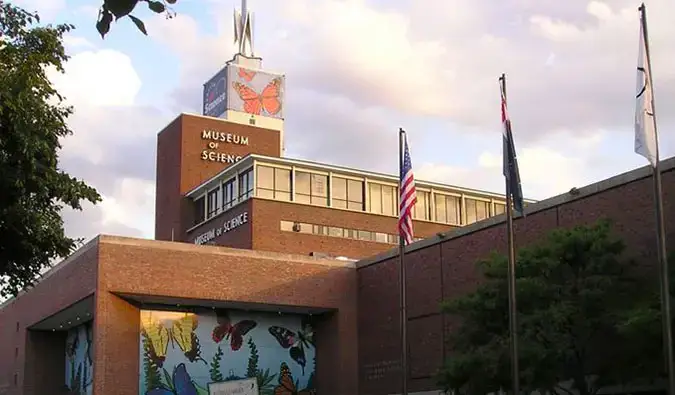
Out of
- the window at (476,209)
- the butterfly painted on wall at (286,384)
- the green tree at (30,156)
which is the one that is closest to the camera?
the green tree at (30,156)

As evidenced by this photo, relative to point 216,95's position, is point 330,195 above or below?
below

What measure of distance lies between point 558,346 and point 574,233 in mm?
3209

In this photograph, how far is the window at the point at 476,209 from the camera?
2977 inches

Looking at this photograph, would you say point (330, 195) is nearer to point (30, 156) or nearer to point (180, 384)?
point (180, 384)

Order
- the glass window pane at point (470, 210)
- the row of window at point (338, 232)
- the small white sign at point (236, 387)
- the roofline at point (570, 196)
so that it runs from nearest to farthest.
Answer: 1. the roofline at point (570, 196)
2. the small white sign at point (236, 387)
3. the row of window at point (338, 232)
4. the glass window pane at point (470, 210)

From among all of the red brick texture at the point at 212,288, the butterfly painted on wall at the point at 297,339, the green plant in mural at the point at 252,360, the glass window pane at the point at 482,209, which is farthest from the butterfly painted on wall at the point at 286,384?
the glass window pane at the point at 482,209

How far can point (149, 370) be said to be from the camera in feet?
139

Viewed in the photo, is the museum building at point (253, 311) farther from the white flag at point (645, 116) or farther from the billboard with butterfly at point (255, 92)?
the billboard with butterfly at point (255, 92)

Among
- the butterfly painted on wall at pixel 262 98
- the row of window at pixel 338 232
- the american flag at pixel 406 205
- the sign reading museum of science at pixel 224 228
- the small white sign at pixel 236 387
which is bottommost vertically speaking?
the small white sign at pixel 236 387

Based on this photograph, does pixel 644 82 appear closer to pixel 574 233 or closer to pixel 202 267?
pixel 574 233

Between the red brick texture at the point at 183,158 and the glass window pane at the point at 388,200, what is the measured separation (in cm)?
1413

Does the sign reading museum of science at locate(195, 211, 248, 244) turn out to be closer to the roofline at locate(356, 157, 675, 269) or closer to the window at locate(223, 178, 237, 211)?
the window at locate(223, 178, 237, 211)

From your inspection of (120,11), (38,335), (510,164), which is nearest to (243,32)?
(38,335)

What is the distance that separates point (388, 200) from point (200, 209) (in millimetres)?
15367
